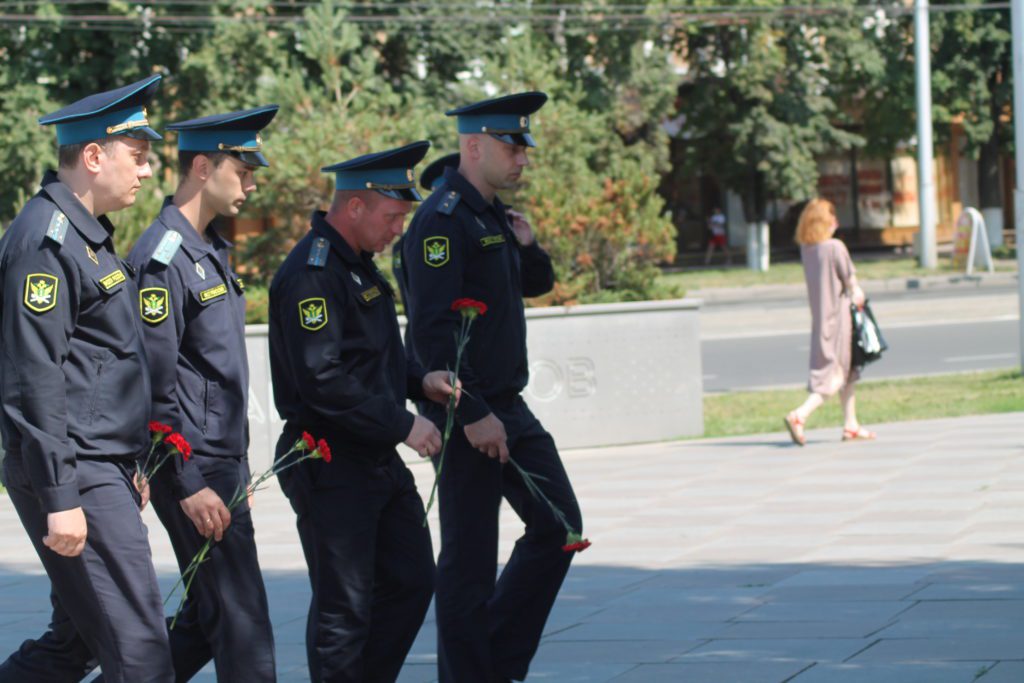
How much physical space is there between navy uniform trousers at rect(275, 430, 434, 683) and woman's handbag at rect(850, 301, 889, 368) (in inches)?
291

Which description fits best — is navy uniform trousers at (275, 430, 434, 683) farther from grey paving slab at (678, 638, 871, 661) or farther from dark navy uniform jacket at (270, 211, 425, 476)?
grey paving slab at (678, 638, 871, 661)

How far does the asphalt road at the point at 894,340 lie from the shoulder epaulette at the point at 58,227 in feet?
42.6

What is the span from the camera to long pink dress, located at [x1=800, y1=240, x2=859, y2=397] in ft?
38.6

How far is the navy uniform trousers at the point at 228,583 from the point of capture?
458cm

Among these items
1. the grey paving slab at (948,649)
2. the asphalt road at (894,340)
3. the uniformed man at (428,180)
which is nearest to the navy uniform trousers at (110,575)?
the uniformed man at (428,180)

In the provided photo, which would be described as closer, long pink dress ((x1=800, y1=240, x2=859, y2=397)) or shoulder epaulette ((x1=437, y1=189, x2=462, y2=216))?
shoulder epaulette ((x1=437, y1=189, x2=462, y2=216))

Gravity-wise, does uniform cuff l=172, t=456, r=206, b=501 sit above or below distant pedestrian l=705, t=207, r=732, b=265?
above

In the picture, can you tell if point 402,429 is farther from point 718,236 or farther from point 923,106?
point 718,236

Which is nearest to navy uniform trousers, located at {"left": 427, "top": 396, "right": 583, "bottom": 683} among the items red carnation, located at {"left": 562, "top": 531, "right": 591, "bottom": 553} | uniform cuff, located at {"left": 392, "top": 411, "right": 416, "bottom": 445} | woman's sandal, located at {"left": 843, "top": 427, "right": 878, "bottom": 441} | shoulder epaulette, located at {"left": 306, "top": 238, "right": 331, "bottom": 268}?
red carnation, located at {"left": 562, "top": 531, "right": 591, "bottom": 553}

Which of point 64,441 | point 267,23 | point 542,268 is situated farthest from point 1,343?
point 267,23

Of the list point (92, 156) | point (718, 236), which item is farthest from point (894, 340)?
point (718, 236)

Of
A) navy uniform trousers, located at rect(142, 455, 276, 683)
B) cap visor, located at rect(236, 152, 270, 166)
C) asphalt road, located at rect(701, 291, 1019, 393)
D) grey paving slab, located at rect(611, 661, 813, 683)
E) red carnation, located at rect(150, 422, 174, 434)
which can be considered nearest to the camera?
red carnation, located at rect(150, 422, 174, 434)

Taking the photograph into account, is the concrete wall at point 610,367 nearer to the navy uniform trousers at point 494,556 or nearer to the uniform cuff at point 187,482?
the navy uniform trousers at point 494,556

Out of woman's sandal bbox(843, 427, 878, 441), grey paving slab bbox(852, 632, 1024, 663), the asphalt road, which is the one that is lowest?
the asphalt road
